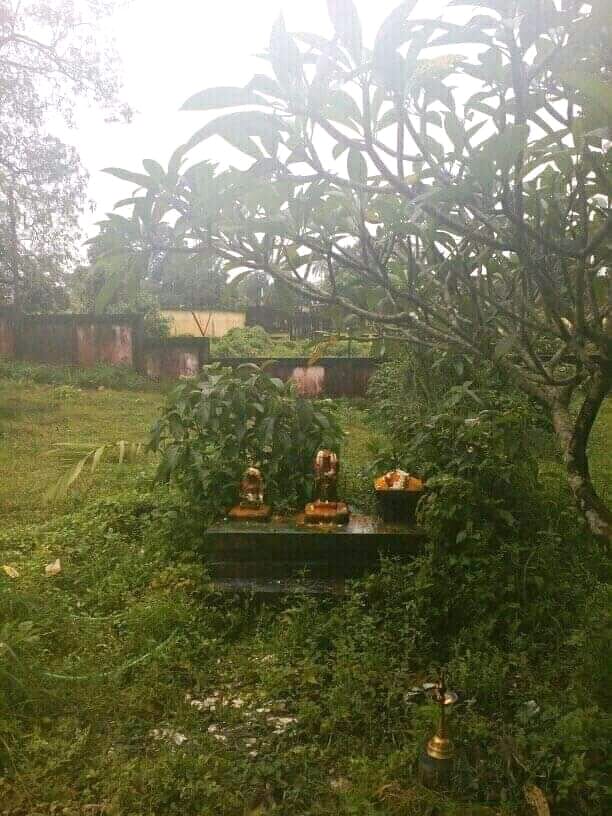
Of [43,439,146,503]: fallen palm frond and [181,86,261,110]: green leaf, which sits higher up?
[181,86,261,110]: green leaf

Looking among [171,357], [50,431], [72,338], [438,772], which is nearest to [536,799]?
[438,772]

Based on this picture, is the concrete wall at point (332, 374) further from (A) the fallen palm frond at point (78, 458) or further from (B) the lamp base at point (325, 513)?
(A) the fallen palm frond at point (78, 458)

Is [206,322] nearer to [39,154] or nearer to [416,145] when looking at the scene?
[39,154]

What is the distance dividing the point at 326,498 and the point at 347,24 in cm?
235

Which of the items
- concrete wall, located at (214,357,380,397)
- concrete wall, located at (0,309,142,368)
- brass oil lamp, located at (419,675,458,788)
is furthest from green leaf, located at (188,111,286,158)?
concrete wall, located at (0,309,142,368)

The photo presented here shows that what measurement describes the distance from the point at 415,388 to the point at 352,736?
4.32 m

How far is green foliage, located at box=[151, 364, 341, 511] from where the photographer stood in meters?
3.40

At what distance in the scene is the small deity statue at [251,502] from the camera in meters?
3.12

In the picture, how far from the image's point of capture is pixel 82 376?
8117 mm

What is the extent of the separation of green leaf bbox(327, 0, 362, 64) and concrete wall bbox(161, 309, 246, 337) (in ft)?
28.7

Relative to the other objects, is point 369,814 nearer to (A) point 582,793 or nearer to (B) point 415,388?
(A) point 582,793

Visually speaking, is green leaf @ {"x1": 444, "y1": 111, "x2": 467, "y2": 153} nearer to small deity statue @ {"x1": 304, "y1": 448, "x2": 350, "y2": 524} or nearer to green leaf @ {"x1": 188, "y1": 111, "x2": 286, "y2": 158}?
green leaf @ {"x1": 188, "y1": 111, "x2": 286, "y2": 158}

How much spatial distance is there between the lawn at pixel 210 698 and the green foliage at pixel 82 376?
4.60 m

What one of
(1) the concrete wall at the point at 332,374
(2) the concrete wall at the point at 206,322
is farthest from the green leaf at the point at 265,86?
(2) the concrete wall at the point at 206,322
